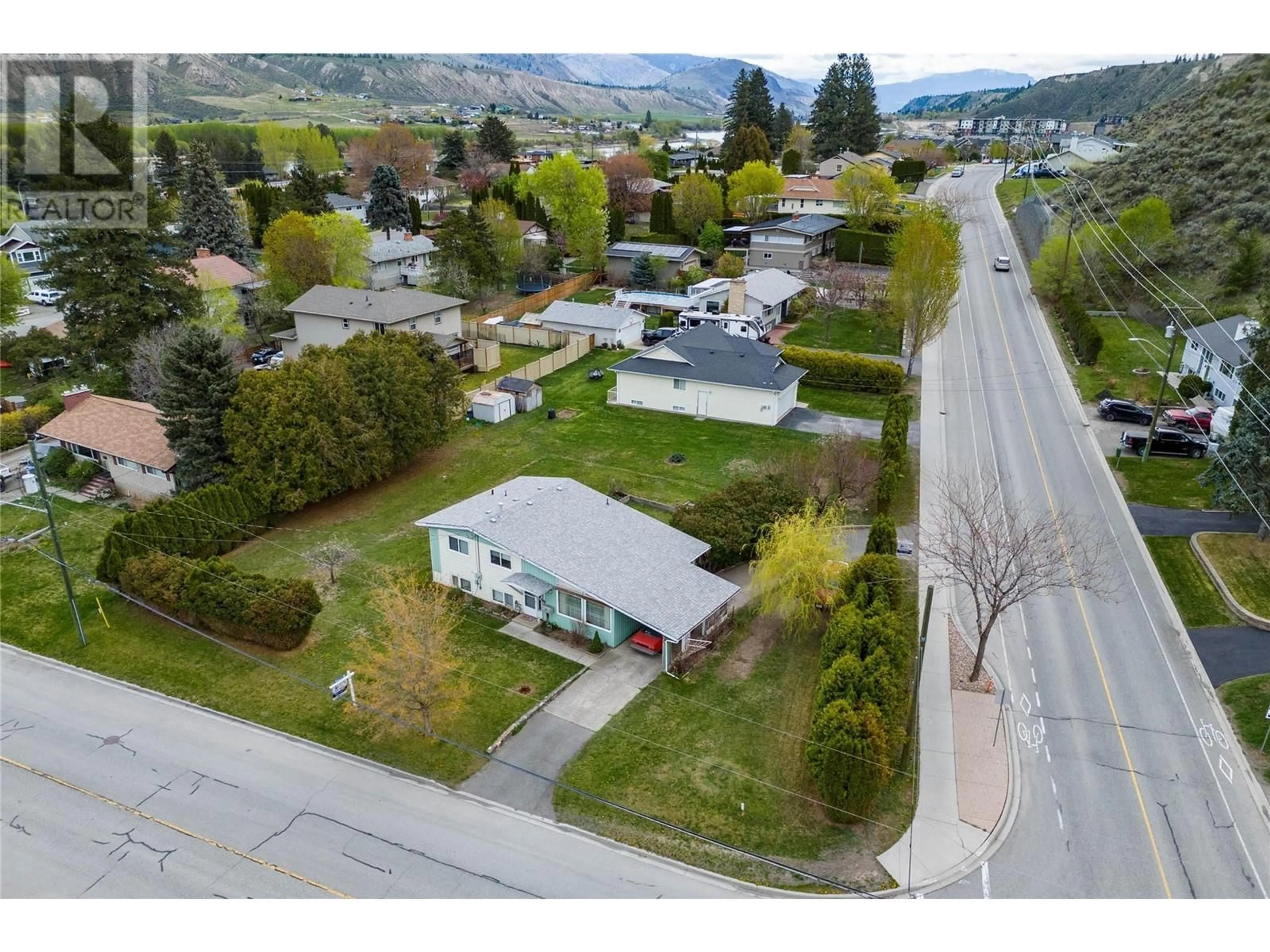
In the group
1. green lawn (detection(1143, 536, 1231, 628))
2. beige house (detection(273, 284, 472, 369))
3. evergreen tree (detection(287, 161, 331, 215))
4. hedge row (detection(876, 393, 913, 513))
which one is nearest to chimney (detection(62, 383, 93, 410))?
beige house (detection(273, 284, 472, 369))

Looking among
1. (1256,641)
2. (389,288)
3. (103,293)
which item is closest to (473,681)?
(1256,641)

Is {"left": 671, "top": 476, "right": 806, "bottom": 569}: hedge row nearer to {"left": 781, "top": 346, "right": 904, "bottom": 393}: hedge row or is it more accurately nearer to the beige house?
{"left": 781, "top": 346, "right": 904, "bottom": 393}: hedge row

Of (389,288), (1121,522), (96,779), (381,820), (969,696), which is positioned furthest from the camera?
(389,288)

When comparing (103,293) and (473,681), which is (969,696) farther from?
(103,293)

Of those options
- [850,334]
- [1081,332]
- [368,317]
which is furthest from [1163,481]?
[368,317]

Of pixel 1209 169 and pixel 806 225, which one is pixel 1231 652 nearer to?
pixel 806 225

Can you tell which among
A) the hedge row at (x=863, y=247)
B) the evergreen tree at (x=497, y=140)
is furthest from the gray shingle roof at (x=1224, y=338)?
the evergreen tree at (x=497, y=140)
